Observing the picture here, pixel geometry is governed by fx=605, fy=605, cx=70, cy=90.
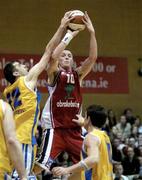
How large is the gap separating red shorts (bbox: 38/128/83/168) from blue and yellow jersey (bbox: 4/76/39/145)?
76 cm

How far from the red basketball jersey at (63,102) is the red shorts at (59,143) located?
A: 8 cm

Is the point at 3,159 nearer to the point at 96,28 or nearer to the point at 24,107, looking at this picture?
the point at 24,107

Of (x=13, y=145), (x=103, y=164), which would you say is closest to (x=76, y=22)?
(x=103, y=164)

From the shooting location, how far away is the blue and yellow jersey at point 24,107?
631cm

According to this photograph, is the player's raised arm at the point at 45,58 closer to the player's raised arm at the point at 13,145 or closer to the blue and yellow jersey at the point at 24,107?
the blue and yellow jersey at the point at 24,107

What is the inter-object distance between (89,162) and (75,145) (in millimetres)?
1505

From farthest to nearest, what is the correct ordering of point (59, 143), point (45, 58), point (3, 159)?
point (59, 143) → point (45, 58) → point (3, 159)

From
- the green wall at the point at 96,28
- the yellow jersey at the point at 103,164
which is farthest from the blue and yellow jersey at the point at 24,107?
the green wall at the point at 96,28

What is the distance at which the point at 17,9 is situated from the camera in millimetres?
17828

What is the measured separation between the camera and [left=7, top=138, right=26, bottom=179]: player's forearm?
4832mm

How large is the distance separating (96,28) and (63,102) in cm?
1137

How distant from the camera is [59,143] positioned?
7340 mm

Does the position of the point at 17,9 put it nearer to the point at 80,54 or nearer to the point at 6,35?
the point at 6,35

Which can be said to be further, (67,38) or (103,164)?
(67,38)
